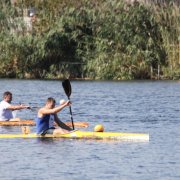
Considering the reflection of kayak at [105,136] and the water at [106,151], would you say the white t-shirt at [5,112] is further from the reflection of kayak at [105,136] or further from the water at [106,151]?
the reflection of kayak at [105,136]

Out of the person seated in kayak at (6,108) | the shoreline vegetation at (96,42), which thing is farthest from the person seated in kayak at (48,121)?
the shoreline vegetation at (96,42)

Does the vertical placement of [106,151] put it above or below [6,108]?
below

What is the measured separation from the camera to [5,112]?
1447 inches

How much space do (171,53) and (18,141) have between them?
39954 mm

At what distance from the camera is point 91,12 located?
77188mm

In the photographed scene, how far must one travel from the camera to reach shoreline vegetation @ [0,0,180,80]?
71.9 m

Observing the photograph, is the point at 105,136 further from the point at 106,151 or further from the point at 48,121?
the point at 106,151

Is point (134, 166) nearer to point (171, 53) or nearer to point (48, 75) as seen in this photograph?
point (171, 53)

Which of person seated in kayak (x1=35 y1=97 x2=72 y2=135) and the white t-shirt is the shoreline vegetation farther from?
person seated in kayak (x1=35 y1=97 x2=72 y2=135)

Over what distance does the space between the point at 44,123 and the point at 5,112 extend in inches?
212

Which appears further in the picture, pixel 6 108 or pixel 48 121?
pixel 6 108

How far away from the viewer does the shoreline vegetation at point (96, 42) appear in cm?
7194

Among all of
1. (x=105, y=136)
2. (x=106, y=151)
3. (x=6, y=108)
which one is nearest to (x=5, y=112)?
(x=6, y=108)

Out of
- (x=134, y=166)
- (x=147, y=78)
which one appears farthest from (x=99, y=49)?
(x=134, y=166)
